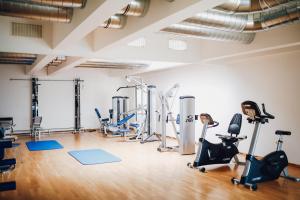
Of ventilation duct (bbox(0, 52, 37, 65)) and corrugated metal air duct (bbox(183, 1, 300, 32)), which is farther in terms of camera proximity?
ventilation duct (bbox(0, 52, 37, 65))

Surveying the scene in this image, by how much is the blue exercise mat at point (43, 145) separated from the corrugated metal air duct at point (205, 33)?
15.7ft

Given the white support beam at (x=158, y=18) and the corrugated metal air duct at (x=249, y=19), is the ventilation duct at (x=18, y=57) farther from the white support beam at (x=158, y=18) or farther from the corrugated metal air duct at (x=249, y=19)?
the corrugated metal air duct at (x=249, y=19)

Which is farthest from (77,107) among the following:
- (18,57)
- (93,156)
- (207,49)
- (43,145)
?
(207,49)

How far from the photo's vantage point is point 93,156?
6.02m

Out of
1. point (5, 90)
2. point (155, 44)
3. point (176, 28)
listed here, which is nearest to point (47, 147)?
point (5, 90)

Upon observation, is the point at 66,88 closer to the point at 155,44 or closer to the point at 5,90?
the point at 5,90

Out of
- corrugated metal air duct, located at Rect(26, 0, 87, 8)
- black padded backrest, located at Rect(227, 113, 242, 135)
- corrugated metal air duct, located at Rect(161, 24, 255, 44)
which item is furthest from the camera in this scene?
black padded backrest, located at Rect(227, 113, 242, 135)

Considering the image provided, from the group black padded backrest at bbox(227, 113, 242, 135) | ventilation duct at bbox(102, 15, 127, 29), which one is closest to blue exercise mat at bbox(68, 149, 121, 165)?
black padded backrest at bbox(227, 113, 242, 135)

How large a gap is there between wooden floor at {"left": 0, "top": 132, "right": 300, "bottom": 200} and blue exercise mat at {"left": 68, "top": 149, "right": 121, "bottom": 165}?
160mm

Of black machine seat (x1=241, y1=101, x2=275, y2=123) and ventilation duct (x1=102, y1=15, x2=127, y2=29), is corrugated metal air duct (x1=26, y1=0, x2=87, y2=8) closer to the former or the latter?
ventilation duct (x1=102, y1=15, x2=127, y2=29)

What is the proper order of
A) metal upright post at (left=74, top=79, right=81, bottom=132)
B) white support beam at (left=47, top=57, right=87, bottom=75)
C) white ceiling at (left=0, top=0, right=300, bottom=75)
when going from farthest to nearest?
metal upright post at (left=74, top=79, right=81, bottom=132)
white support beam at (left=47, top=57, right=87, bottom=75)
white ceiling at (left=0, top=0, right=300, bottom=75)

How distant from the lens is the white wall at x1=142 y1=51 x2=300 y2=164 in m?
5.17

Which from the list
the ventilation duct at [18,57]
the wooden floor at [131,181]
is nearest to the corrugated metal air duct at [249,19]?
the wooden floor at [131,181]

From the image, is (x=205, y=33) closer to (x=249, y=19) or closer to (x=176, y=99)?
(x=249, y=19)
